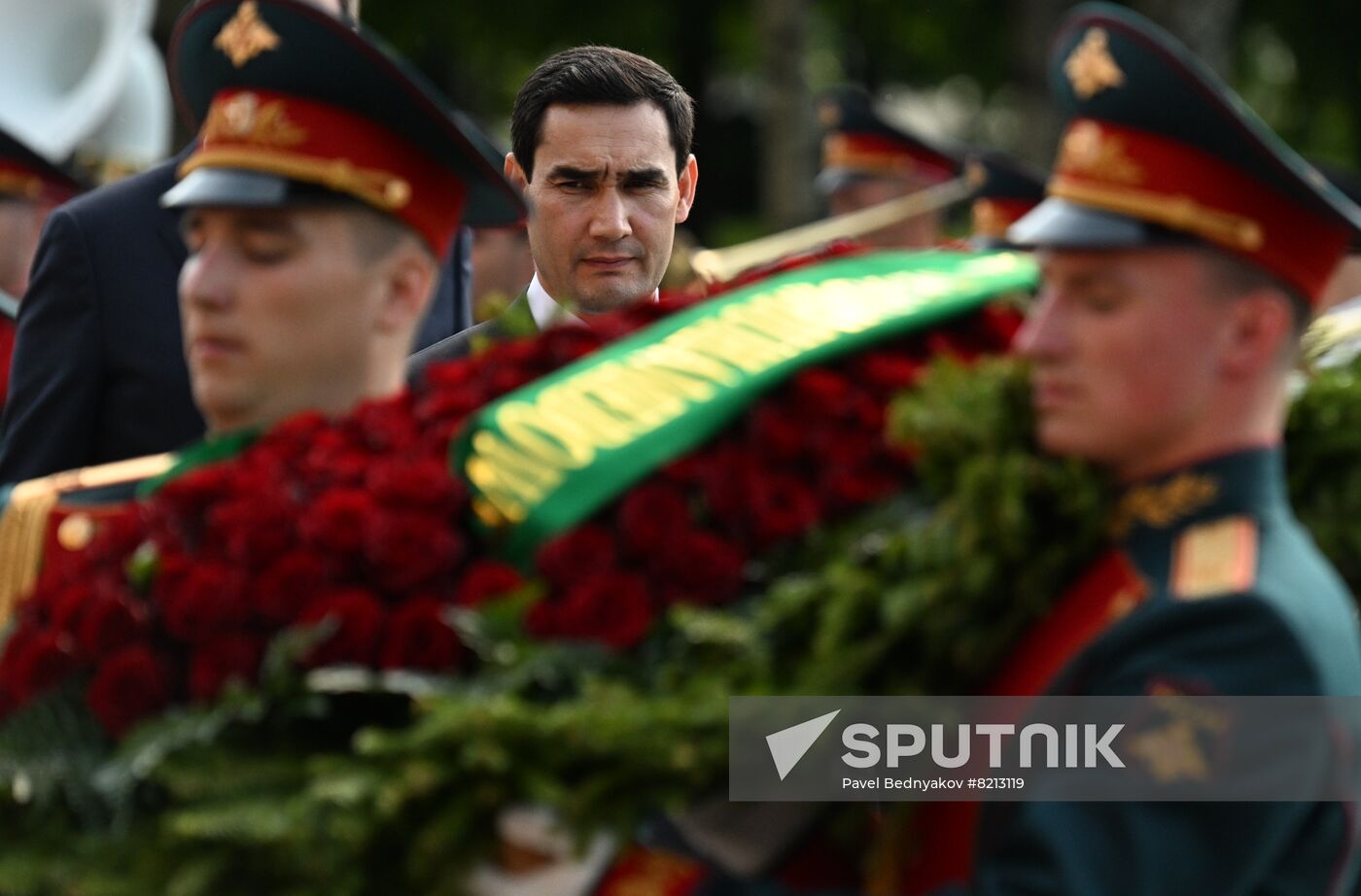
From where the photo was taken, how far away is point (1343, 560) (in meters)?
3.32

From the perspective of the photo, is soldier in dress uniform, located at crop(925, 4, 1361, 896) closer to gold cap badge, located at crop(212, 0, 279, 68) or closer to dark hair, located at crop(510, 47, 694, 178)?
gold cap badge, located at crop(212, 0, 279, 68)

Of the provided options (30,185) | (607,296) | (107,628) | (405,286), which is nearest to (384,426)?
(405,286)

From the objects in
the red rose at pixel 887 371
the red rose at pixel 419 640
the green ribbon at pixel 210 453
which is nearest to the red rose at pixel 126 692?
the red rose at pixel 419 640

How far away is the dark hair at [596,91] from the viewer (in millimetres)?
5414

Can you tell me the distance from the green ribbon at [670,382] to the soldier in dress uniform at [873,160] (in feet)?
31.7

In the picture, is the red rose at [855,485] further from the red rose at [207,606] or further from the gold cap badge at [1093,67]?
the red rose at [207,606]

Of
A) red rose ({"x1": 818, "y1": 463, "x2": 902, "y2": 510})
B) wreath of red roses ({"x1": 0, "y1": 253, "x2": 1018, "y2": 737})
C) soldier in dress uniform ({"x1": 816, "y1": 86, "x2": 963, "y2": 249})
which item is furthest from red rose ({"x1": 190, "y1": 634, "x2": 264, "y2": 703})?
soldier in dress uniform ({"x1": 816, "y1": 86, "x2": 963, "y2": 249})

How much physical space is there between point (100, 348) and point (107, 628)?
1.76m

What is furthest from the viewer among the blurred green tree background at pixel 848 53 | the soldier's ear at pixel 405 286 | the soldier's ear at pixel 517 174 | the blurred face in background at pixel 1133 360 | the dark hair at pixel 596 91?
the blurred green tree background at pixel 848 53

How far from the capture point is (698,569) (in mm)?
2932

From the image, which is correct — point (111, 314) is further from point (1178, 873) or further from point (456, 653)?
point (1178, 873)

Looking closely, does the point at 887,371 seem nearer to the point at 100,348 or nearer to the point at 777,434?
the point at 777,434

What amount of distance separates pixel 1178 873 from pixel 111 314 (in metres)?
2.86

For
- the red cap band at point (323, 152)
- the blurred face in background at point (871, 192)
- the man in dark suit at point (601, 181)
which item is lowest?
the red cap band at point (323, 152)
